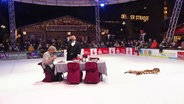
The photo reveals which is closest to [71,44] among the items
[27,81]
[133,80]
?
[27,81]

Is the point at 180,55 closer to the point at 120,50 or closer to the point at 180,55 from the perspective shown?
the point at 180,55

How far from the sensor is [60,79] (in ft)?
27.7

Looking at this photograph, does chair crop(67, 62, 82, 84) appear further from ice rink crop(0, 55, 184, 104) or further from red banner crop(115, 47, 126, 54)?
red banner crop(115, 47, 126, 54)

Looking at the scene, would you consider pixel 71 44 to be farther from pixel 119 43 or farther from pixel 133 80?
pixel 119 43

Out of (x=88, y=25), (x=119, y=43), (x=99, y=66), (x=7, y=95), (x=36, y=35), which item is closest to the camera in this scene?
(x=7, y=95)

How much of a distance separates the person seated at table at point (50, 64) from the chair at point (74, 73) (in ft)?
2.11

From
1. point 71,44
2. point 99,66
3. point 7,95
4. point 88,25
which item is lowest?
point 7,95

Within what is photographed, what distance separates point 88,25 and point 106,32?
291 cm

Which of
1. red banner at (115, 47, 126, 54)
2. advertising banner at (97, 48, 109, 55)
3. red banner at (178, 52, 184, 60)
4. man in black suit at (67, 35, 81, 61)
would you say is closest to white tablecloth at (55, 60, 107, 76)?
man in black suit at (67, 35, 81, 61)

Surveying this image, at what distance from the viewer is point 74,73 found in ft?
25.7

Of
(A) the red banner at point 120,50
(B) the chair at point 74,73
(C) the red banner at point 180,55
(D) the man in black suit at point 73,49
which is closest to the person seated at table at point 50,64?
(B) the chair at point 74,73

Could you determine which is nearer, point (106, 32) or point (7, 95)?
point (7, 95)

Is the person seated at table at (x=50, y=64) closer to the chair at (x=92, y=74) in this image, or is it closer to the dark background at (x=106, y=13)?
the chair at (x=92, y=74)

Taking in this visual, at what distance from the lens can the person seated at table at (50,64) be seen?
8128mm
